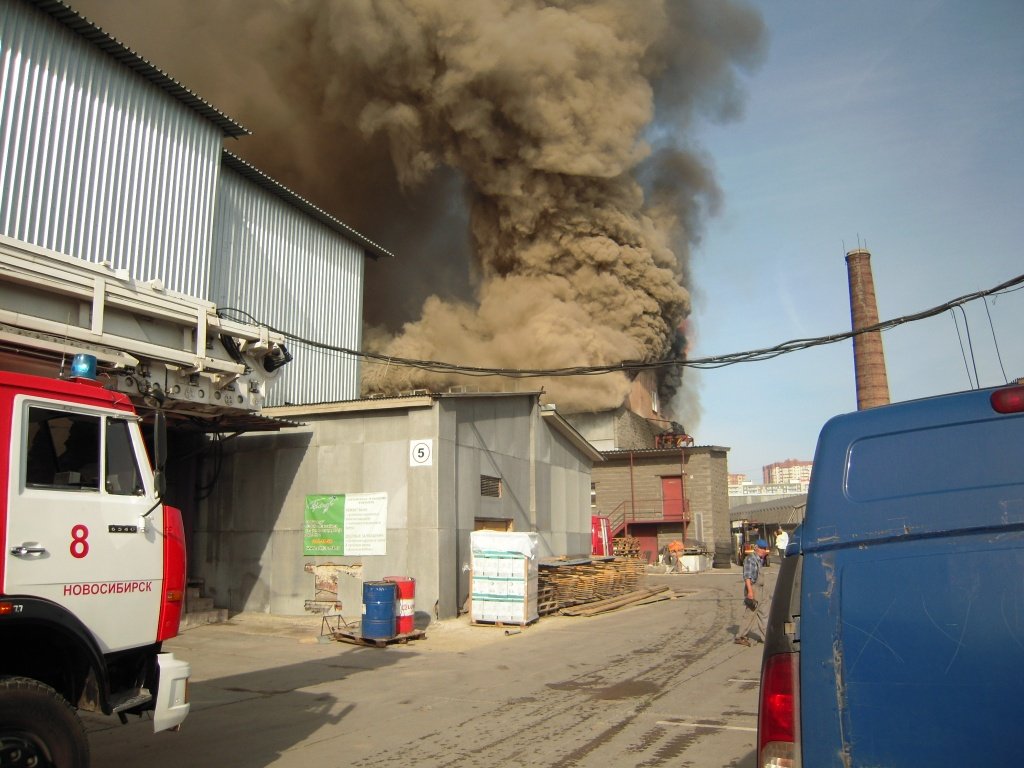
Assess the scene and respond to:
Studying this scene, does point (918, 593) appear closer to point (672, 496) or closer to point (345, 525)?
point (345, 525)

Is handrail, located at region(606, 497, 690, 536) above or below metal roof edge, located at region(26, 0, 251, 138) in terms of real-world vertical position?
below

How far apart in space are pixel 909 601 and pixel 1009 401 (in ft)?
2.35

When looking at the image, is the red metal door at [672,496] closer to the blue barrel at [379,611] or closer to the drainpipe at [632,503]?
the drainpipe at [632,503]

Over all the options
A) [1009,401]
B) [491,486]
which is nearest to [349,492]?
[491,486]

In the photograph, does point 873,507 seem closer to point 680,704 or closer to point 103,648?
point 103,648

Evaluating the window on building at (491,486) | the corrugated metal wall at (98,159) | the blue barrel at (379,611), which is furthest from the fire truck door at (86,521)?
the window on building at (491,486)

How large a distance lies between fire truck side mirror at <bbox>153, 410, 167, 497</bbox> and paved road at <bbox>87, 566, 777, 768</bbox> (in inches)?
91.5

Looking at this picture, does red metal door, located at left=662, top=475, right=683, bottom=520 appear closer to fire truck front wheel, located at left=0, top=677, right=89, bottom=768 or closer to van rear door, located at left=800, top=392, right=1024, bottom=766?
fire truck front wheel, located at left=0, top=677, right=89, bottom=768

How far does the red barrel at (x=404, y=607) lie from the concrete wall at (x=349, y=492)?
141 cm

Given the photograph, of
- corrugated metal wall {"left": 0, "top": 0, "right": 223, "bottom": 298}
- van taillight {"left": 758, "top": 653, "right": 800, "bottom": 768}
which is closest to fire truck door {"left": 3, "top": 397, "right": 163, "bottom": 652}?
van taillight {"left": 758, "top": 653, "right": 800, "bottom": 768}

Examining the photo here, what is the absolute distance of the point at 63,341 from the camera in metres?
5.75

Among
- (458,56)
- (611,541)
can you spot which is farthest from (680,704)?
(458,56)

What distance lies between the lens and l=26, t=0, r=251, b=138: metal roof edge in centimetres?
1312

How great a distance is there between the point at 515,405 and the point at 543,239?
14825 millimetres
